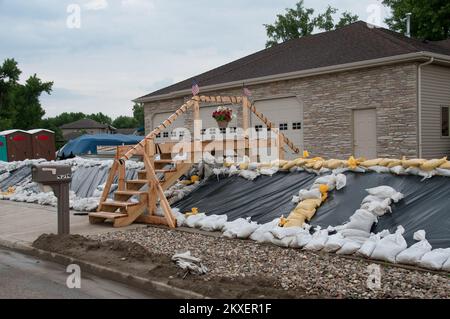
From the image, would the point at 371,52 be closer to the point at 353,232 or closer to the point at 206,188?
the point at 206,188

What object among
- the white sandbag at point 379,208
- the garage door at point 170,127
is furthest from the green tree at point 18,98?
the white sandbag at point 379,208

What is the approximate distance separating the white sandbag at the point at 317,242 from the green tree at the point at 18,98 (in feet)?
141

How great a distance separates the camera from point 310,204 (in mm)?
8531

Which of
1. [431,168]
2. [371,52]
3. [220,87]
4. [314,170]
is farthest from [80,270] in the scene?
[220,87]

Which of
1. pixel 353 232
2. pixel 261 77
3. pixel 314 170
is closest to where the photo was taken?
pixel 353 232

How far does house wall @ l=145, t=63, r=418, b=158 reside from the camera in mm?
15117

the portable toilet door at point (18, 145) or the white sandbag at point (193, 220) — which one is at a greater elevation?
the portable toilet door at point (18, 145)

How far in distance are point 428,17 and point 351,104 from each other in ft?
48.9

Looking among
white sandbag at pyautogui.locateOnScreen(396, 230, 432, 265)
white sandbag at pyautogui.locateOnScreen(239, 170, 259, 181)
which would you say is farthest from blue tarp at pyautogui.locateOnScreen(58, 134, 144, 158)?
white sandbag at pyautogui.locateOnScreen(396, 230, 432, 265)

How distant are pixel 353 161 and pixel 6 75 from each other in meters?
46.0

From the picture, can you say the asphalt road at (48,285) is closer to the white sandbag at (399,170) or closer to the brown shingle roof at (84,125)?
the white sandbag at (399,170)

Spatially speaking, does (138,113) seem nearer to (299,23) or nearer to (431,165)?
(299,23)

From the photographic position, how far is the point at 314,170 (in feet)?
31.9

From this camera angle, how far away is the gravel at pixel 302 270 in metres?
5.23
